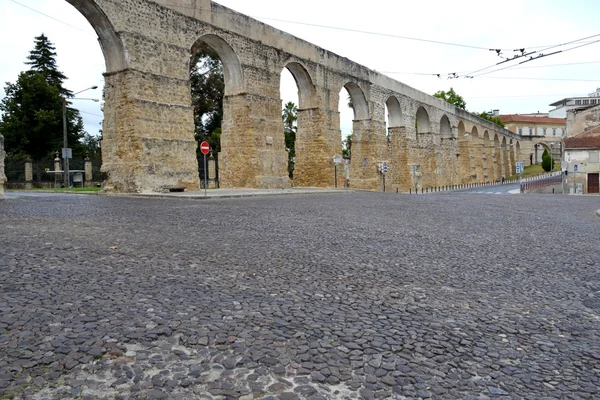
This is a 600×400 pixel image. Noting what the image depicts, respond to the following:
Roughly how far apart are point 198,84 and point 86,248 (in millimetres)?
35683

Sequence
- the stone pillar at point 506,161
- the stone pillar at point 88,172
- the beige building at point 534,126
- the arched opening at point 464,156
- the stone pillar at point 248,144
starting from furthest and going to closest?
the beige building at point 534,126, the stone pillar at point 506,161, the arched opening at point 464,156, the stone pillar at point 88,172, the stone pillar at point 248,144

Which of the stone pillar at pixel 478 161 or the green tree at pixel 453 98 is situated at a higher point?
the green tree at pixel 453 98

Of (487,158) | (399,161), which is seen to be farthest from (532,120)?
(399,161)

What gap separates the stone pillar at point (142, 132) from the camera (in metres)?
16.1

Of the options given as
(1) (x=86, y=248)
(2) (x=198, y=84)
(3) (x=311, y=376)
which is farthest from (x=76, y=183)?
(3) (x=311, y=376)

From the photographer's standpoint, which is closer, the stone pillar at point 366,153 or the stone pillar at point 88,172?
the stone pillar at point 88,172

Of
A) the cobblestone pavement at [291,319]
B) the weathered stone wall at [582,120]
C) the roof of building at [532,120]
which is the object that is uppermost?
the roof of building at [532,120]

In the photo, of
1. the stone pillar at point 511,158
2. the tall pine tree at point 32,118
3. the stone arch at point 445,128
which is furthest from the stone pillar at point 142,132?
the stone pillar at point 511,158

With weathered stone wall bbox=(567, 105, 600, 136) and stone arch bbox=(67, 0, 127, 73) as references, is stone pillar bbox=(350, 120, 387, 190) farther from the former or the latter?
weathered stone wall bbox=(567, 105, 600, 136)

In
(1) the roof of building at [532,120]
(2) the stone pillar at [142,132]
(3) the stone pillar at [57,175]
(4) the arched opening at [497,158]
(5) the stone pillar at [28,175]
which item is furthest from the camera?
(1) the roof of building at [532,120]

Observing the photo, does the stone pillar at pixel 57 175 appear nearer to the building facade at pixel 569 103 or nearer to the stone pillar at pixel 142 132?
the stone pillar at pixel 142 132

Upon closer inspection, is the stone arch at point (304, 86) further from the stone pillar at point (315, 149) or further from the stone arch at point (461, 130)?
the stone arch at point (461, 130)

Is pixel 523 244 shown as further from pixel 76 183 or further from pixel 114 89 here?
pixel 76 183

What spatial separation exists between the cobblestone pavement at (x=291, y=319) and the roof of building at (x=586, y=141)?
32114 millimetres
